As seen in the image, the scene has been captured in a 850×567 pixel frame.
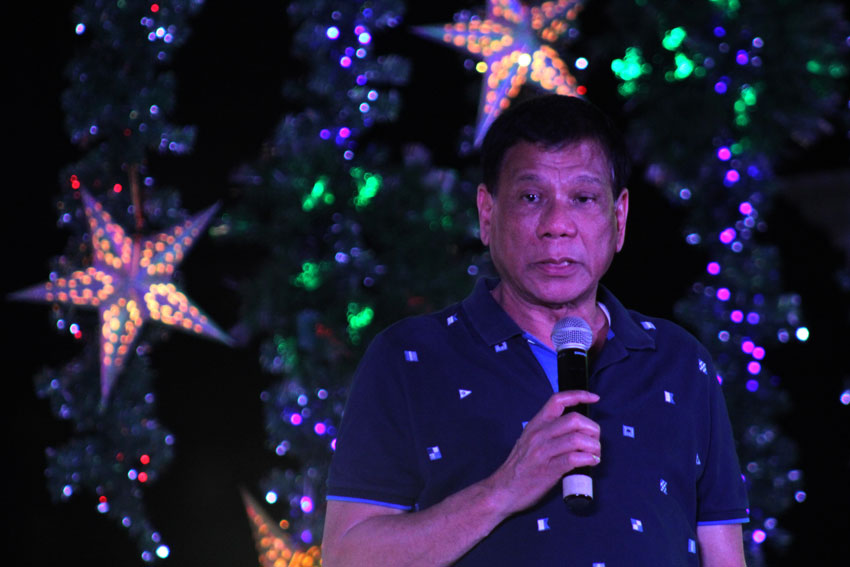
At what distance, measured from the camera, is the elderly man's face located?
190 centimetres

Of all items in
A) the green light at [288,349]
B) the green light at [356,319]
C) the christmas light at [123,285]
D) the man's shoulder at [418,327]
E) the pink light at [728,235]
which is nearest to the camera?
the man's shoulder at [418,327]

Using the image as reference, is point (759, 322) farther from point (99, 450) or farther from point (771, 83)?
point (99, 450)

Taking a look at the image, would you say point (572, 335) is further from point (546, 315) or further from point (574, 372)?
point (546, 315)

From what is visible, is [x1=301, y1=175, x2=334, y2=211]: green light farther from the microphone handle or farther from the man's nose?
the microphone handle

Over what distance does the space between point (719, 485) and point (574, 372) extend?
0.50m

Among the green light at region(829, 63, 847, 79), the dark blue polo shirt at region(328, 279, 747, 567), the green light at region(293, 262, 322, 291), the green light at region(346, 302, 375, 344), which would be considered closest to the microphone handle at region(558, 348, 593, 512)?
the dark blue polo shirt at region(328, 279, 747, 567)

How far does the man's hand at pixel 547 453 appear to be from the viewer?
4.88 feet

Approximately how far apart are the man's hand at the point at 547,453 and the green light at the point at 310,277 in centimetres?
265

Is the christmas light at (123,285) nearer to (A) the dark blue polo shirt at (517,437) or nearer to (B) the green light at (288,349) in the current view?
(B) the green light at (288,349)

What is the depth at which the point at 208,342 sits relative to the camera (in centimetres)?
507

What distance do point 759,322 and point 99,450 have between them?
2922 mm

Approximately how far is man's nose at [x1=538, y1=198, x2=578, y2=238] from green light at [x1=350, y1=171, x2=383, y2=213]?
92.9 inches

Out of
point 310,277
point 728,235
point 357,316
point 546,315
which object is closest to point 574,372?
point 546,315

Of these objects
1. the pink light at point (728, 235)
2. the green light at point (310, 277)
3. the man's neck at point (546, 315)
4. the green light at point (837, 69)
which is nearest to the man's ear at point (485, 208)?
the man's neck at point (546, 315)
